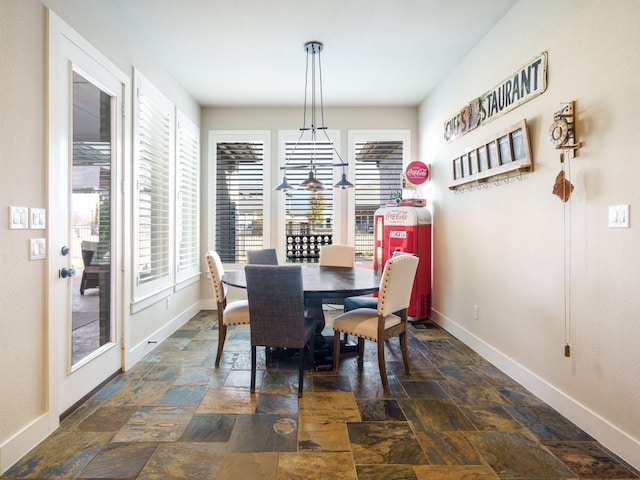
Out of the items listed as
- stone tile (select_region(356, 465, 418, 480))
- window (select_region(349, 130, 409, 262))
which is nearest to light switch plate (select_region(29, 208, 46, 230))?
stone tile (select_region(356, 465, 418, 480))

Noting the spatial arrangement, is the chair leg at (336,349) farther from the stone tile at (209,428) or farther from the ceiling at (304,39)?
the ceiling at (304,39)

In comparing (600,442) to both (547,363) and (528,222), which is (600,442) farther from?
(528,222)

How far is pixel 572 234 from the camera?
2.13 metres

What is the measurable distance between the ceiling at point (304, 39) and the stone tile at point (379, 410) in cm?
295

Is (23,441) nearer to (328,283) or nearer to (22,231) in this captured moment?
(22,231)

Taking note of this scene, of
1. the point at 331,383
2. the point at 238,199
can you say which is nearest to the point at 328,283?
the point at 331,383

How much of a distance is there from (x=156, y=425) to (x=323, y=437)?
1015 mm

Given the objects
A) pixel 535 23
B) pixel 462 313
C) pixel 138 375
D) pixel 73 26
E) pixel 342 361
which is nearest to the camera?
pixel 73 26

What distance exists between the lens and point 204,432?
2.00 m

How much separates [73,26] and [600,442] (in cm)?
406

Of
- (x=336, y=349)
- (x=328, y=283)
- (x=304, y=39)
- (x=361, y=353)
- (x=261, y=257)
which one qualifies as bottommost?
(x=361, y=353)

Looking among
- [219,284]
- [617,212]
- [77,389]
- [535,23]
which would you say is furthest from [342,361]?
[535,23]

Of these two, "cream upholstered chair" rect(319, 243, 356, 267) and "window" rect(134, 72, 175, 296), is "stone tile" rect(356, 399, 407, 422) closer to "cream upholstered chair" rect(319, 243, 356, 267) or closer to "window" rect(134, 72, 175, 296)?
"cream upholstered chair" rect(319, 243, 356, 267)

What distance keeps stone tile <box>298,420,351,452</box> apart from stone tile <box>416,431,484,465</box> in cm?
43
